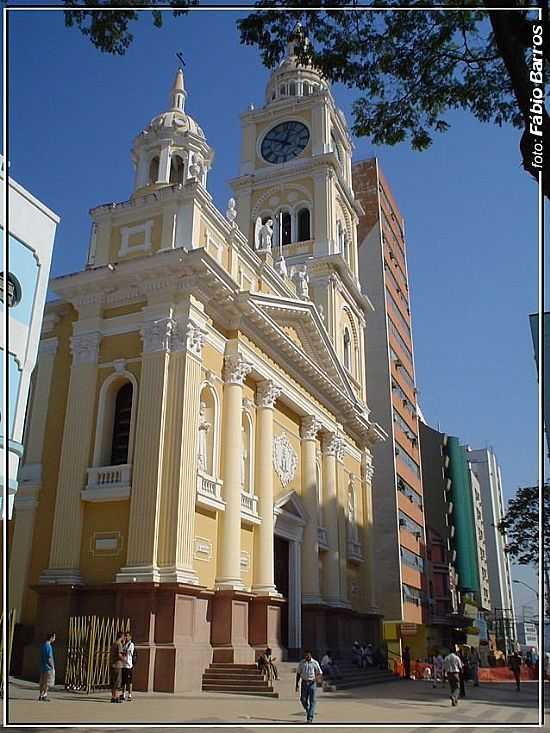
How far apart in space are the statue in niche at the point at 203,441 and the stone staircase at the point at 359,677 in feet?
19.5

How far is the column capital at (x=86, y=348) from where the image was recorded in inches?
661

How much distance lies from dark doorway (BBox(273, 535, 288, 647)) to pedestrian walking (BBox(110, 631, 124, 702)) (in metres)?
7.86

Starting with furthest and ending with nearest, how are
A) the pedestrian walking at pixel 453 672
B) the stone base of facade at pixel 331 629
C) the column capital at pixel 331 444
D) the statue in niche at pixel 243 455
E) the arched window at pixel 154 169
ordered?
the column capital at pixel 331 444 → the arched window at pixel 154 169 → the stone base of facade at pixel 331 629 → the statue in niche at pixel 243 455 → the pedestrian walking at pixel 453 672

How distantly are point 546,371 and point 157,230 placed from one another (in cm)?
1281

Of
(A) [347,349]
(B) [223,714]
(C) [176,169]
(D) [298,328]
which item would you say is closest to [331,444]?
(D) [298,328]

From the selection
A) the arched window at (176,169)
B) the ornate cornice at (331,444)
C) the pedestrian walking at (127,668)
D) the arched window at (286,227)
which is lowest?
the pedestrian walking at (127,668)

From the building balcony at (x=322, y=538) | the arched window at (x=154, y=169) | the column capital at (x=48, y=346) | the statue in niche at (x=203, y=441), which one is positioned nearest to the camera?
the statue in niche at (x=203, y=441)

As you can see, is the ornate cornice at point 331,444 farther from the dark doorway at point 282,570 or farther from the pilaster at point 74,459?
the pilaster at point 74,459

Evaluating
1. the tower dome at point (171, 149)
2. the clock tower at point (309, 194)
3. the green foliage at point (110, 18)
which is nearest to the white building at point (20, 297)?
the green foliage at point (110, 18)

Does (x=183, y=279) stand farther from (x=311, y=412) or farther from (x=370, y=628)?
(x=370, y=628)

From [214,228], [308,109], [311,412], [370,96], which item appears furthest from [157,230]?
[308,109]

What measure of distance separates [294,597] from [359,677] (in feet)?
9.22

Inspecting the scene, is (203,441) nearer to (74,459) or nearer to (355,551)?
(74,459)

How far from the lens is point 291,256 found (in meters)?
28.4
